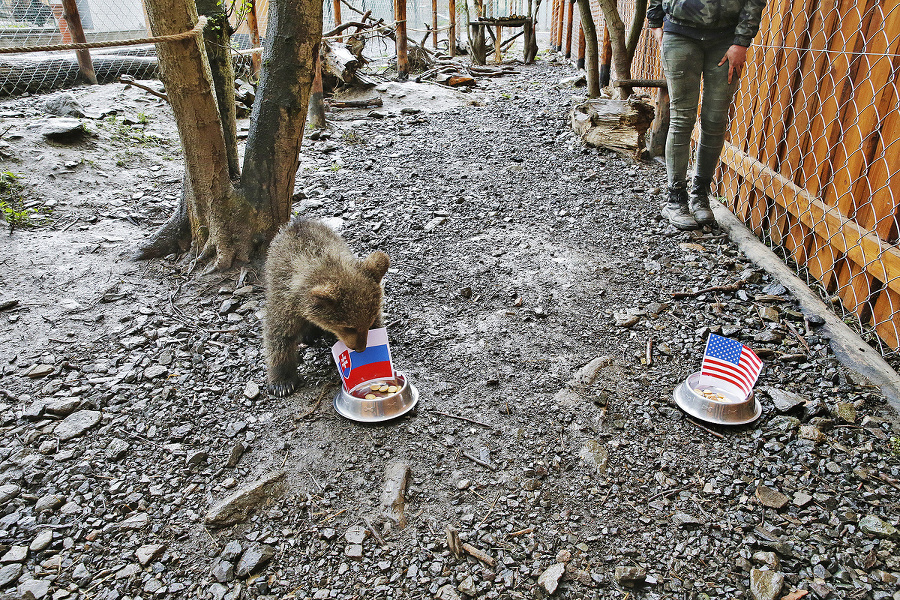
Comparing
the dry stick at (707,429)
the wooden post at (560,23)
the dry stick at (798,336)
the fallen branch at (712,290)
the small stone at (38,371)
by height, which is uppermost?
the wooden post at (560,23)

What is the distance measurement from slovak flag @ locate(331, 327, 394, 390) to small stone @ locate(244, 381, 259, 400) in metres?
0.53

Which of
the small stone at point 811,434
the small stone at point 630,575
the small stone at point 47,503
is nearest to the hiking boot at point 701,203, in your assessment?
the small stone at point 811,434

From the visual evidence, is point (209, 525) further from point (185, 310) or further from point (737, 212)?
point (737, 212)

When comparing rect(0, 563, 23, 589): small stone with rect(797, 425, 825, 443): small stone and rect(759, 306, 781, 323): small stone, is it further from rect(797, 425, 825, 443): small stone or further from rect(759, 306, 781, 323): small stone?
rect(759, 306, 781, 323): small stone

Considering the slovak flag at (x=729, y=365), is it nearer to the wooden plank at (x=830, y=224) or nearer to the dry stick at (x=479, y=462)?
the wooden plank at (x=830, y=224)

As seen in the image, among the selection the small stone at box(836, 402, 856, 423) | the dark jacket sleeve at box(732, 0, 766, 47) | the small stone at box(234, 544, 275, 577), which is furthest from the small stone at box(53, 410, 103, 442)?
the dark jacket sleeve at box(732, 0, 766, 47)

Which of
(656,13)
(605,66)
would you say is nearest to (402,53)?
(605,66)

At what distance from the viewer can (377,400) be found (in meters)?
2.82

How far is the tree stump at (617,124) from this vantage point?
6.36 metres

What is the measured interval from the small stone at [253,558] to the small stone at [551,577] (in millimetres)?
1090

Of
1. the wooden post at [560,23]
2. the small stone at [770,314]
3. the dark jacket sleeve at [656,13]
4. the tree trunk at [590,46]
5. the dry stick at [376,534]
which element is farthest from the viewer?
the wooden post at [560,23]

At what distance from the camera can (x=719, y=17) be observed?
389 cm

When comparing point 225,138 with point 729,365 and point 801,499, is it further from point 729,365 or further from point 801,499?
point 801,499

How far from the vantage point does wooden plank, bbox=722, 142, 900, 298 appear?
3109 millimetres
